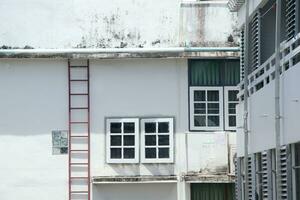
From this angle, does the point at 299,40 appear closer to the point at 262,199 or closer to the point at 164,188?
the point at 262,199

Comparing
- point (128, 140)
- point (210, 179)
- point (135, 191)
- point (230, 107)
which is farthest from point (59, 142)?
point (230, 107)

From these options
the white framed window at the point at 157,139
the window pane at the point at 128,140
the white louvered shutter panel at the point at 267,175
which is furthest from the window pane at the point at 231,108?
the white louvered shutter panel at the point at 267,175

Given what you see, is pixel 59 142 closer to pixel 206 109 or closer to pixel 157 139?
pixel 157 139

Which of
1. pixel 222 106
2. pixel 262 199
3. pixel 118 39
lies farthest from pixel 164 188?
pixel 262 199

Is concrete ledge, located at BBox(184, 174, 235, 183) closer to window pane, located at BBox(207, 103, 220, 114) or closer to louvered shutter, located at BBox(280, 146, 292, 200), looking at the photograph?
window pane, located at BBox(207, 103, 220, 114)

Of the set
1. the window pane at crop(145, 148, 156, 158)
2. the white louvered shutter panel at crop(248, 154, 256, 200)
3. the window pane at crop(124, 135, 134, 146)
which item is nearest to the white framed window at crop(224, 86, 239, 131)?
the window pane at crop(145, 148, 156, 158)

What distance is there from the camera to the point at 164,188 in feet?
57.0

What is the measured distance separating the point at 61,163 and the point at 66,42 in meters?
2.78

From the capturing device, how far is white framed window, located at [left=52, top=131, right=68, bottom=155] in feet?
56.9

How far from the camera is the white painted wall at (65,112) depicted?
56.9ft

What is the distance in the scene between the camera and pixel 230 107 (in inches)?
684

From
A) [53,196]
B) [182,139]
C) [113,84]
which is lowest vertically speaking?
[53,196]

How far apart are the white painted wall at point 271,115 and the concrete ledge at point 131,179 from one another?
3299mm

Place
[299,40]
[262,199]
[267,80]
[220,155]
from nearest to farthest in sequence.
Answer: [299,40] < [267,80] < [262,199] < [220,155]
